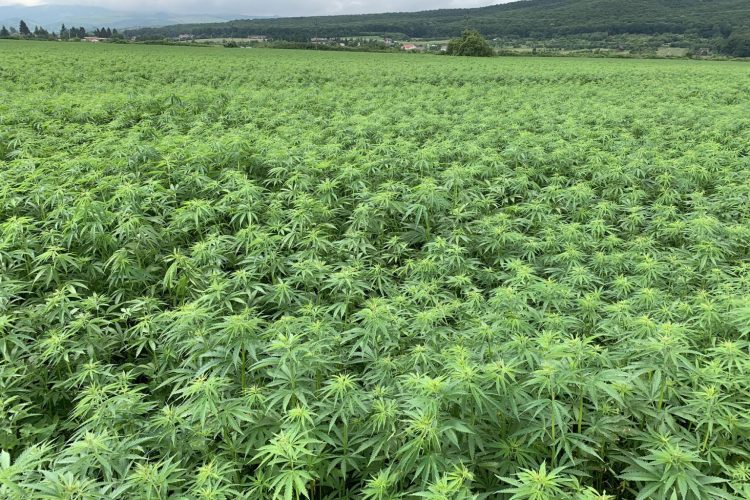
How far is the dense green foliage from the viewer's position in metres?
2.32

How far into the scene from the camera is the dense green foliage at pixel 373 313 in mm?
2324

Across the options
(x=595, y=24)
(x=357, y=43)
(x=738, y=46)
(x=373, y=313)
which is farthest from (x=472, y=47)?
(x=595, y=24)

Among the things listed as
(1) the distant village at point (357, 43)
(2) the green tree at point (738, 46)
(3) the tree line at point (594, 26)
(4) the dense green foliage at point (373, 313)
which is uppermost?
(3) the tree line at point (594, 26)

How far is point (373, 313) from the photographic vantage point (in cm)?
313

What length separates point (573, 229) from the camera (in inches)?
192

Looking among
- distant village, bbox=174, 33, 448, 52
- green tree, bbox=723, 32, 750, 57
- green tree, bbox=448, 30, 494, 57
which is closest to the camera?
green tree, bbox=448, 30, 494, 57

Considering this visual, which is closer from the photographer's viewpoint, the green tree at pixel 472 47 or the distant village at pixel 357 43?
the green tree at pixel 472 47

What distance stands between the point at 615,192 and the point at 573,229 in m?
2.02

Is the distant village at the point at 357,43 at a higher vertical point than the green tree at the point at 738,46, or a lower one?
higher

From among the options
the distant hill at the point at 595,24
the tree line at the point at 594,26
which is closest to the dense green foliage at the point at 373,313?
the tree line at the point at 594,26

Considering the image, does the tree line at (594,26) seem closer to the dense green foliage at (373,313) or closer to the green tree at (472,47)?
the green tree at (472,47)

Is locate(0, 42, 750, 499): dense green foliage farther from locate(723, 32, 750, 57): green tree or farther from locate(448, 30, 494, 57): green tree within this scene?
locate(723, 32, 750, 57): green tree

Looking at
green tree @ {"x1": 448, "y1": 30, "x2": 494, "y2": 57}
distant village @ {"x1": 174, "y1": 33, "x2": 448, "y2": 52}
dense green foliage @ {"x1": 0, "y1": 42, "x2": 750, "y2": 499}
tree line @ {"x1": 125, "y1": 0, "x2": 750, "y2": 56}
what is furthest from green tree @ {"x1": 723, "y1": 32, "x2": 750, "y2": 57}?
dense green foliage @ {"x1": 0, "y1": 42, "x2": 750, "y2": 499}

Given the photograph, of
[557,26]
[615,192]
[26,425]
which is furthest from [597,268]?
[557,26]
